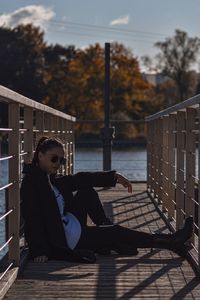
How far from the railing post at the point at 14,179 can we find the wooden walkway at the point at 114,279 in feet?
0.71

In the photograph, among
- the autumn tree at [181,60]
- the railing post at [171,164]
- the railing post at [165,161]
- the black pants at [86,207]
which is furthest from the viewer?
the autumn tree at [181,60]

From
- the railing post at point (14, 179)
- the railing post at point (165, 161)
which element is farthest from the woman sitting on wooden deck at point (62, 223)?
the railing post at point (165, 161)

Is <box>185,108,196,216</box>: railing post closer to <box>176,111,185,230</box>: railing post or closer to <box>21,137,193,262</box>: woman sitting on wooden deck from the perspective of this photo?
<box>21,137,193,262</box>: woman sitting on wooden deck

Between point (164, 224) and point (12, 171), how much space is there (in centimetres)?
337

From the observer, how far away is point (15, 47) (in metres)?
49.8

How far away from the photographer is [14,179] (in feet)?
19.3

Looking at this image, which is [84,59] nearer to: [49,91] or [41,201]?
[49,91]

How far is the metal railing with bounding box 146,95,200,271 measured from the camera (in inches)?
264

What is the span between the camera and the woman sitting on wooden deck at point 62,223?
6.14 meters

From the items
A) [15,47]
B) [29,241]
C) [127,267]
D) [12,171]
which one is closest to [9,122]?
[12,171]

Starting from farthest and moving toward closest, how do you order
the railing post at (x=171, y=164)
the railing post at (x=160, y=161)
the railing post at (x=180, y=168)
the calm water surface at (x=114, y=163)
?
the calm water surface at (x=114, y=163)
the railing post at (x=160, y=161)
the railing post at (x=171, y=164)
the railing post at (x=180, y=168)

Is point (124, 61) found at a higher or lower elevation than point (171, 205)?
higher

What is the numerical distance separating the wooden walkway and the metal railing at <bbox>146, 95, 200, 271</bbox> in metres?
0.27

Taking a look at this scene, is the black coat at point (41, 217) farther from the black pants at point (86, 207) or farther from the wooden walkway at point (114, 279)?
the black pants at point (86, 207)
